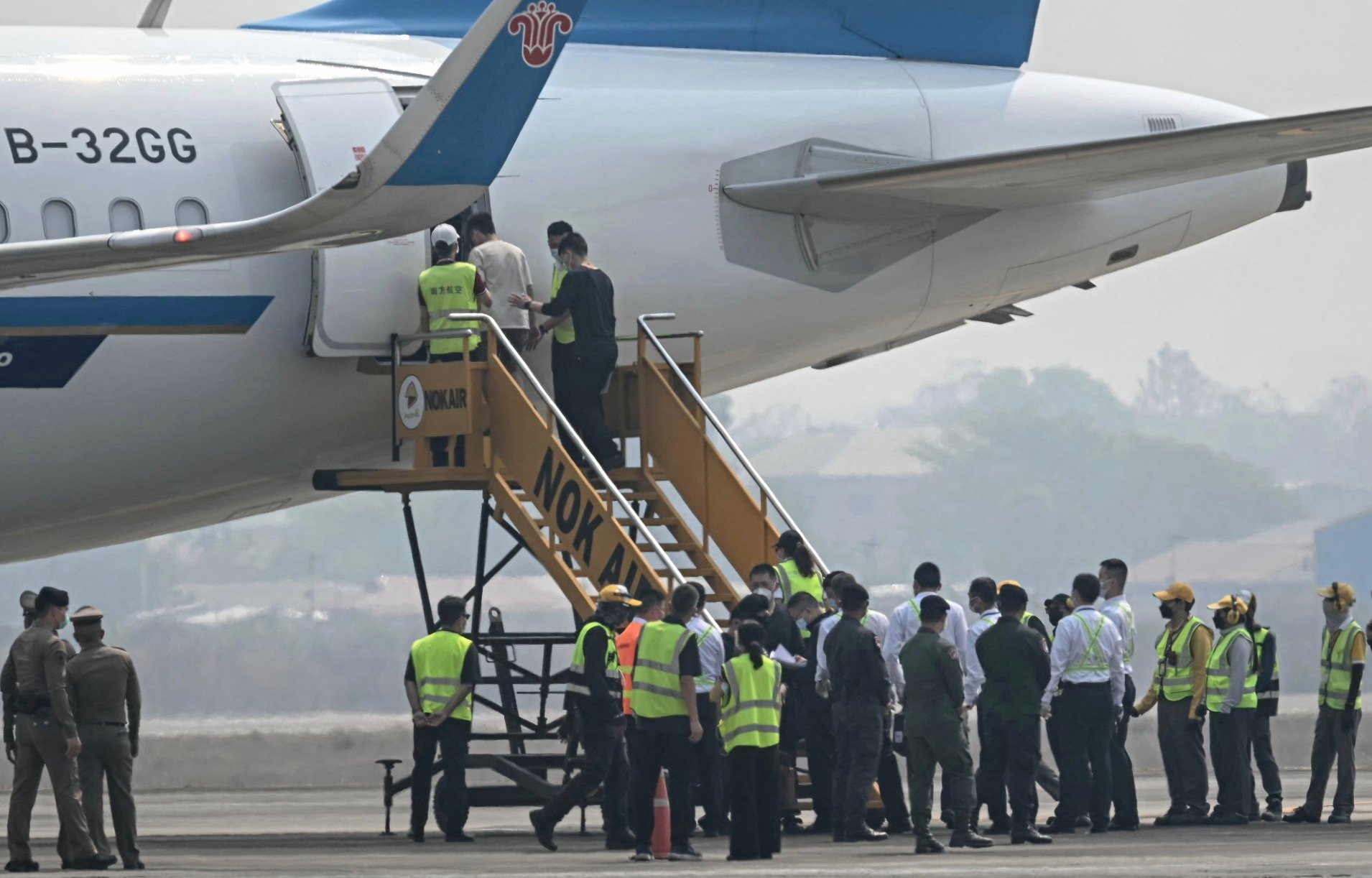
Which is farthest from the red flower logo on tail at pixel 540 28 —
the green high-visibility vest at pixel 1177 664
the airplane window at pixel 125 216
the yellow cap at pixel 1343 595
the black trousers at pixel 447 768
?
the yellow cap at pixel 1343 595

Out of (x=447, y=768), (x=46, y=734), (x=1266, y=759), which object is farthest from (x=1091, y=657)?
(x=46, y=734)

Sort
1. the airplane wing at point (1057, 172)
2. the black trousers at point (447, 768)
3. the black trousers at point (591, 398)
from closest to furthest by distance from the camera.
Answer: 1. the black trousers at point (447, 768)
2. the airplane wing at point (1057, 172)
3. the black trousers at point (591, 398)

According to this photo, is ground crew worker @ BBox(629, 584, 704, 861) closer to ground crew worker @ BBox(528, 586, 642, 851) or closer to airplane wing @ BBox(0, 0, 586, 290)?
ground crew worker @ BBox(528, 586, 642, 851)

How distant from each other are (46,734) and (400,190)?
4547 mm

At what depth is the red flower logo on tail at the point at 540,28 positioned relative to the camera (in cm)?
1207

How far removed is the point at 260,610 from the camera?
31891mm

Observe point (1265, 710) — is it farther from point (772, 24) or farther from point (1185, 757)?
point (772, 24)

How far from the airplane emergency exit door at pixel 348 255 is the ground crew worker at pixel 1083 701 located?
534cm

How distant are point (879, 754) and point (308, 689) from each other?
17671mm

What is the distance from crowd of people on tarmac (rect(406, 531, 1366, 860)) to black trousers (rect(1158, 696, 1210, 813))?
0.06ft

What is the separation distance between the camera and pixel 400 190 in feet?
38.3

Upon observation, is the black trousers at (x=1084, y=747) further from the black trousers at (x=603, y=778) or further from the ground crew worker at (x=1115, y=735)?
the black trousers at (x=603, y=778)

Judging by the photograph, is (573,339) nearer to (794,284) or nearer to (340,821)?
(794,284)

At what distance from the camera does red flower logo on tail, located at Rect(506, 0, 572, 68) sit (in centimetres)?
1207
